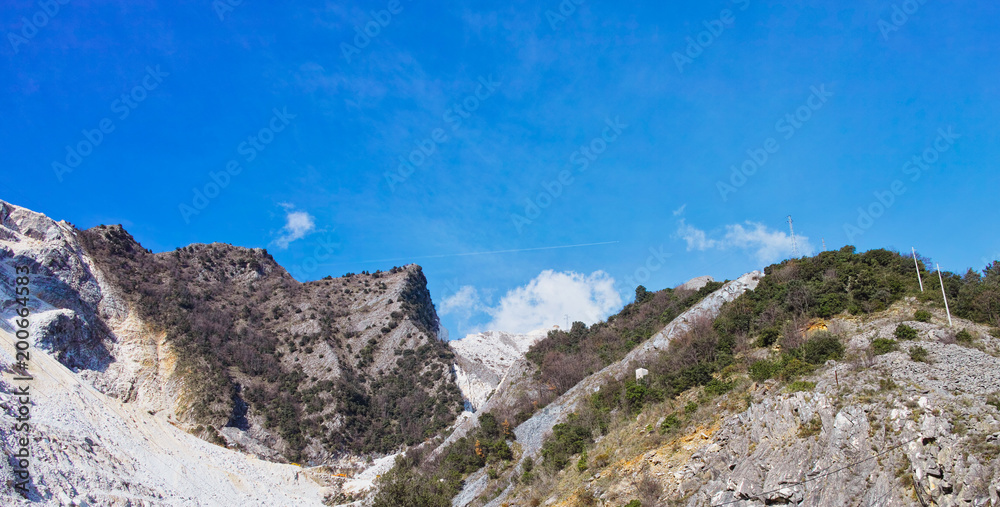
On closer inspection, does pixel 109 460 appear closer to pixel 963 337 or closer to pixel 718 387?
pixel 718 387

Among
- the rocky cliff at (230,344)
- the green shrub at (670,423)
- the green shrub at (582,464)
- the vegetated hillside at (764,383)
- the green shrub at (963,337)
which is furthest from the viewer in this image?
the rocky cliff at (230,344)

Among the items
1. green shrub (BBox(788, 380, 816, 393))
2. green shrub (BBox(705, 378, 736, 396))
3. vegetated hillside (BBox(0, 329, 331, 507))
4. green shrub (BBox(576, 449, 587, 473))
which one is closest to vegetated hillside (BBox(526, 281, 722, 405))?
green shrub (BBox(576, 449, 587, 473))

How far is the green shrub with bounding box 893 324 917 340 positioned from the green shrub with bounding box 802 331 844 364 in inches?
81.5

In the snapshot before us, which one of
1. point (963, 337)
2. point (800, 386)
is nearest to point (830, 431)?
point (800, 386)

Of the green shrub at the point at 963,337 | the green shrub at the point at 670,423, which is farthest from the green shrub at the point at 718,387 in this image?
the green shrub at the point at 963,337

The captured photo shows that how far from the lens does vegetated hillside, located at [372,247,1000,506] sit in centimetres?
1734

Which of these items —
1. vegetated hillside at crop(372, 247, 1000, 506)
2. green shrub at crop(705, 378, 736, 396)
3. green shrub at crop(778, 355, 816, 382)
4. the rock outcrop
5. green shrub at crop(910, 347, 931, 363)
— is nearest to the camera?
vegetated hillside at crop(372, 247, 1000, 506)

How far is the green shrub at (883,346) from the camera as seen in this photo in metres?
20.3

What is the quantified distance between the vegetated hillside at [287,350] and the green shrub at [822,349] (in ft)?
166

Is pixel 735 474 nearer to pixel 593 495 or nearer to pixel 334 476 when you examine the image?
pixel 593 495

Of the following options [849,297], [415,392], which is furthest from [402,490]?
[415,392]

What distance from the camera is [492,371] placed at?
86875 millimetres

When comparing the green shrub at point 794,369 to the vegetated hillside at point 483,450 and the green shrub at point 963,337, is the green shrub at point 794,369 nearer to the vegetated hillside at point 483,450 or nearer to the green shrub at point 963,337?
the green shrub at point 963,337

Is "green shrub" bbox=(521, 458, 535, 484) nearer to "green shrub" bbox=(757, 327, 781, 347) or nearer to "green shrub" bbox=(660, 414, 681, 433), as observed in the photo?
"green shrub" bbox=(660, 414, 681, 433)
